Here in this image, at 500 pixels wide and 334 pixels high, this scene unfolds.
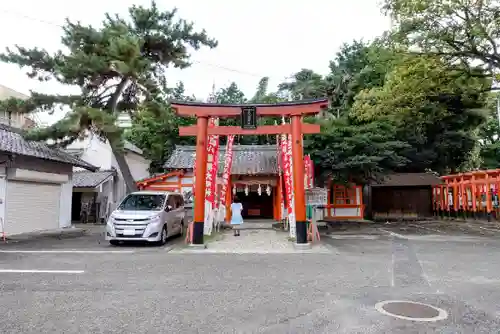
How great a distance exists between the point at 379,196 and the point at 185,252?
21255 millimetres

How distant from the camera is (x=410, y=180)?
91.3 ft

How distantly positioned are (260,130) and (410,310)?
8.40 m

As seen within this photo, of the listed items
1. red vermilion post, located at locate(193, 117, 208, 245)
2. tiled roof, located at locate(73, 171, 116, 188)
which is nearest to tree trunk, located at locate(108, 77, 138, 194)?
red vermilion post, located at locate(193, 117, 208, 245)

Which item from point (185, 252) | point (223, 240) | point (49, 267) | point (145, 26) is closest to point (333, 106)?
point (145, 26)

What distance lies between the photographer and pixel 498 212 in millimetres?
20406

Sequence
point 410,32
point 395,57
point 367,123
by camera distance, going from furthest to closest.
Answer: point 367,123
point 395,57
point 410,32

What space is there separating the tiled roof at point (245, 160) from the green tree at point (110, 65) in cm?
561

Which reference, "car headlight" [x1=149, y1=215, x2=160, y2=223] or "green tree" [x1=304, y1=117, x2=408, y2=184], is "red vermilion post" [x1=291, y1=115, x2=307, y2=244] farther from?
"green tree" [x1=304, y1=117, x2=408, y2=184]

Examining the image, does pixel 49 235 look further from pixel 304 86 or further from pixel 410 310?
pixel 304 86

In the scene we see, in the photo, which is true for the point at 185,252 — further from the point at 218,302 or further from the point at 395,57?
the point at 395,57

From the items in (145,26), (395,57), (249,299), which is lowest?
(249,299)

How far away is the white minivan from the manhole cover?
8.07m

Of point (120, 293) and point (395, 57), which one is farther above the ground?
point (395, 57)

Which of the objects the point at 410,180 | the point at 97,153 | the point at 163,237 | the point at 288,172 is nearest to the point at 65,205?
the point at 163,237
